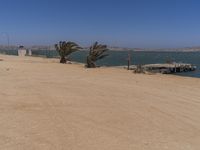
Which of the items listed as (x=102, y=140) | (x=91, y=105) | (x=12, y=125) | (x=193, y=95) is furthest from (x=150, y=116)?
(x=193, y=95)

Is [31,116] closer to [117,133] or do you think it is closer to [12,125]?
[12,125]

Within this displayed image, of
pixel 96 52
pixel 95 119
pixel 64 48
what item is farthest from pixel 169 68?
pixel 95 119

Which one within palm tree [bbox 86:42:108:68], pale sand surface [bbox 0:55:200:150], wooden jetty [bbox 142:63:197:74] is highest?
palm tree [bbox 86:42:108:68]

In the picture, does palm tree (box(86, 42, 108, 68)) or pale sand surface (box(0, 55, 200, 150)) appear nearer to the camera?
pale sand surface (box(0, 55, 200, 150))

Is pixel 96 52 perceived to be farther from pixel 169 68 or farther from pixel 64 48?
pixel 169 68

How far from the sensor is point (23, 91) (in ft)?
36.8

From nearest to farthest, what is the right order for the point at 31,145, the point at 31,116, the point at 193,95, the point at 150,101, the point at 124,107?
the point at 31,145
the point at 31,116
the point at 124,107
the point at 150,101
the point at 193,95

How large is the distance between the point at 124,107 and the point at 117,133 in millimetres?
2508

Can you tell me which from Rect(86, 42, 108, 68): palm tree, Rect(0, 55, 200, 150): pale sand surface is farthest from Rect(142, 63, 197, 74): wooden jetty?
Rect(0, 55, 200, 150): pale sand surface

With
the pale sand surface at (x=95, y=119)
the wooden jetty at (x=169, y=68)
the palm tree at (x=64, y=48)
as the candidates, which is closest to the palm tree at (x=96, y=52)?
the palm tree at (x=64, y=48)

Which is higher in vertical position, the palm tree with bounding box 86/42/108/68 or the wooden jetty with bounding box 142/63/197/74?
the palm tree with bounding box 86/42/108/68

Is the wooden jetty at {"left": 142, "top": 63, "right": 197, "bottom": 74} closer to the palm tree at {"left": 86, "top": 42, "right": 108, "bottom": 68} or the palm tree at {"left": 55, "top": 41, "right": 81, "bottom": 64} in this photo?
the palm tree at {"left": 55, "top": 41, "right": 81, "bottom": 64}

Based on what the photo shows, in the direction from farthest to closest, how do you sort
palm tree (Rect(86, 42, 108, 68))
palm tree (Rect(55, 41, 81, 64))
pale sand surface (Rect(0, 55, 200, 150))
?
palm tree (Rect(55, 41, 81, 64)), palm tree (Rect(86, 42, 108, 68)), pale sand surface (Rect(0, 55, 200, 150))

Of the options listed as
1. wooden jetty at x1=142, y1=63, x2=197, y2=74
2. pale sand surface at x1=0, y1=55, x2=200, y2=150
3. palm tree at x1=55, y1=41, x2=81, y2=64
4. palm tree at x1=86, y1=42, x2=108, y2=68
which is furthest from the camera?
wooden jetty at x1=142, y1=63, x2=197, y2=74
